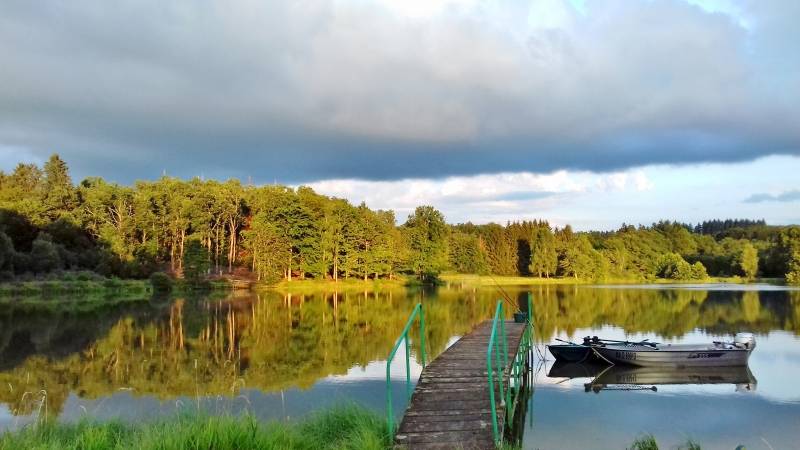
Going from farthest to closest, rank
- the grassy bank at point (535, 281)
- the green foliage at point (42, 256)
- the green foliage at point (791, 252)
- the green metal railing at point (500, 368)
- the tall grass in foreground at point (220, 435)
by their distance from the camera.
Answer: the grassy bank at point (535, 281) < the green foliage at point (791, 252) < the green foliage at point (42, 256) < the green metal railing at point (500, 368) < the tall grass in foreground at point (220, 435)

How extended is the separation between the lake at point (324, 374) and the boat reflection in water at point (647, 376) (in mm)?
139

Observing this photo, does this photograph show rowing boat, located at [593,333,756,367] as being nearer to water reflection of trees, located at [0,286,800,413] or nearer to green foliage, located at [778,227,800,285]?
water reflection of trees, located at [0,286,800,413]

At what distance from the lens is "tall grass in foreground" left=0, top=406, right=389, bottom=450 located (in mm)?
7367

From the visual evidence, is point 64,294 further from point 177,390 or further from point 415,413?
point 415,413

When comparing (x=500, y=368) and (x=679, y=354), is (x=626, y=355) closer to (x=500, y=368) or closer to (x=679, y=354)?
(x=679, y=354)

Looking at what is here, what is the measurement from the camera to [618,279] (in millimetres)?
109500

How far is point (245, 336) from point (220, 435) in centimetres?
2085

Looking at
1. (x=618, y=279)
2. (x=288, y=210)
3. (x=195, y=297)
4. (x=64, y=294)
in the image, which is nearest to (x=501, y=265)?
(x=618, y=279)

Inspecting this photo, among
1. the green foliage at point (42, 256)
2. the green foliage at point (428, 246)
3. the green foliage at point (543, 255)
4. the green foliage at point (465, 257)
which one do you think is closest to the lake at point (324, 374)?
the green foliage at point (42, 256)

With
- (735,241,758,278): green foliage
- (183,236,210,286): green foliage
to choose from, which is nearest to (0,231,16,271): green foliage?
(183,236,210,286): green foliage

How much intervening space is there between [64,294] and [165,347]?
96.4 feet

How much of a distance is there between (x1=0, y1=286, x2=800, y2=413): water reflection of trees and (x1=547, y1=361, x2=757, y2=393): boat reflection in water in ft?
18.7

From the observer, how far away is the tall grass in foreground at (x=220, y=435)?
7367mm

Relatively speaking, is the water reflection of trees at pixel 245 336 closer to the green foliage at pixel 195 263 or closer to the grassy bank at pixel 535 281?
the green foliage at pixel 195 263
